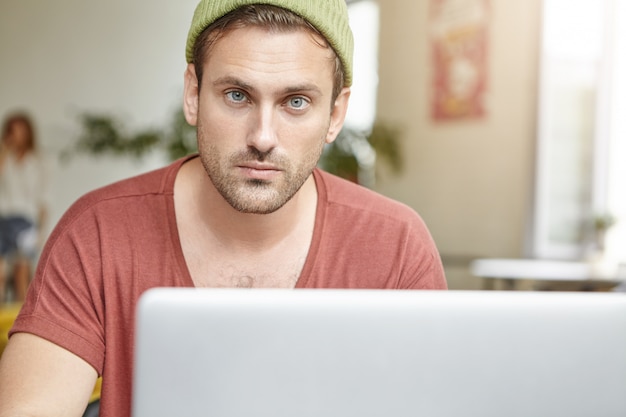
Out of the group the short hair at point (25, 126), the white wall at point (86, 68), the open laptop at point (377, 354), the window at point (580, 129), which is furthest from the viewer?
the white wall at point (86, 68)

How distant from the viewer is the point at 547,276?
2893mm

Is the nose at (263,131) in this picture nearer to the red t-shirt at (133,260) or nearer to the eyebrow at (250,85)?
the eyebrow at (250,85)

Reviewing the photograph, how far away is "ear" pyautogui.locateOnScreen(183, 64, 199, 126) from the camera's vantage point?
1374 mm

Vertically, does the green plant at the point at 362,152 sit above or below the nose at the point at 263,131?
below

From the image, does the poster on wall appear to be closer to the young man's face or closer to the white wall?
the white wall

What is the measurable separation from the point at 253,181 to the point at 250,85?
0.15m

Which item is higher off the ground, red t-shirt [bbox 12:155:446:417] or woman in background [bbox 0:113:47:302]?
red t-shirt [bbox 12:155:446:417]

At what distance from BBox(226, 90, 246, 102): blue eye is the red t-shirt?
Answer: 0.25 m

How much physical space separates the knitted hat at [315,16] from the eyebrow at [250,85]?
0.29 feet

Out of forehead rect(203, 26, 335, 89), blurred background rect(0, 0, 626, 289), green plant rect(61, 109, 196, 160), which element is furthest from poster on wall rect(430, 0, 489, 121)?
forehead rect(203, 26, 335, 89)

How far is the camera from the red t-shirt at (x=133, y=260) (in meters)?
1.22

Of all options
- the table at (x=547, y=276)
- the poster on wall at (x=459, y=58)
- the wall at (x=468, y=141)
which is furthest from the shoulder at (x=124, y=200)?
the poster on wall at (x=459, y=58)

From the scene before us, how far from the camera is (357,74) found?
6051 millimetres

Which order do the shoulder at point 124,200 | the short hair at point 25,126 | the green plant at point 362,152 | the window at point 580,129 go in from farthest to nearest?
the short hair at point 25,126 → the green plant at point 362,152 → the window at point 580,129 → the shoulder at point 124,200
